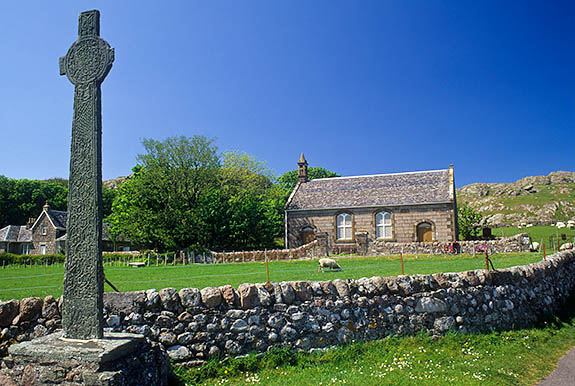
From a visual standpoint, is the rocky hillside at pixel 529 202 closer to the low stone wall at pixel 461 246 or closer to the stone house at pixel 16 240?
the low stone wall at pixel 461 246

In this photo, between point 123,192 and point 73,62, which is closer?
point 73,62

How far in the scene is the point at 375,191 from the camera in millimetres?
37188

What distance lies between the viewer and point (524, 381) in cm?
693

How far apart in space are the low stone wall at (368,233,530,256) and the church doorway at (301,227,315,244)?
9973mm

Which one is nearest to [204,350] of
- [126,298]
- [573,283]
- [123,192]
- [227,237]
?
[126,298]

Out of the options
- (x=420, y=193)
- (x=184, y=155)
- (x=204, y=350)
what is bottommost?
(x=204, y=350)

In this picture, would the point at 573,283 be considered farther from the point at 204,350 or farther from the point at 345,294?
the point at 204,350

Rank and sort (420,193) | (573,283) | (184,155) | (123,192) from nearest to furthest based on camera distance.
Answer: (573,283) → (420,193) → (184,155) → (123,192)

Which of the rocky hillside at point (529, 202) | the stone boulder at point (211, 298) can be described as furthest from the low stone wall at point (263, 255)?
the rocky hillside at point (529, 202)

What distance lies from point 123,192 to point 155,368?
39.4 metres

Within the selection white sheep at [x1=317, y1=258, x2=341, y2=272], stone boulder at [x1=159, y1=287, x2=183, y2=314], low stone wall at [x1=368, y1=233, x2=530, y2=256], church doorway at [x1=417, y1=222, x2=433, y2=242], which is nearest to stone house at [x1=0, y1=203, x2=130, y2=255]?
low stone wall at [x1=368, y1=233, x2=530, y2=256]

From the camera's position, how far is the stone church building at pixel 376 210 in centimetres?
3306

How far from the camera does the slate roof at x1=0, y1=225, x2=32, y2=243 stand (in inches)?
2285

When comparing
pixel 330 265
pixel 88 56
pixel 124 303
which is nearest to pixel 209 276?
pixel 330 265
